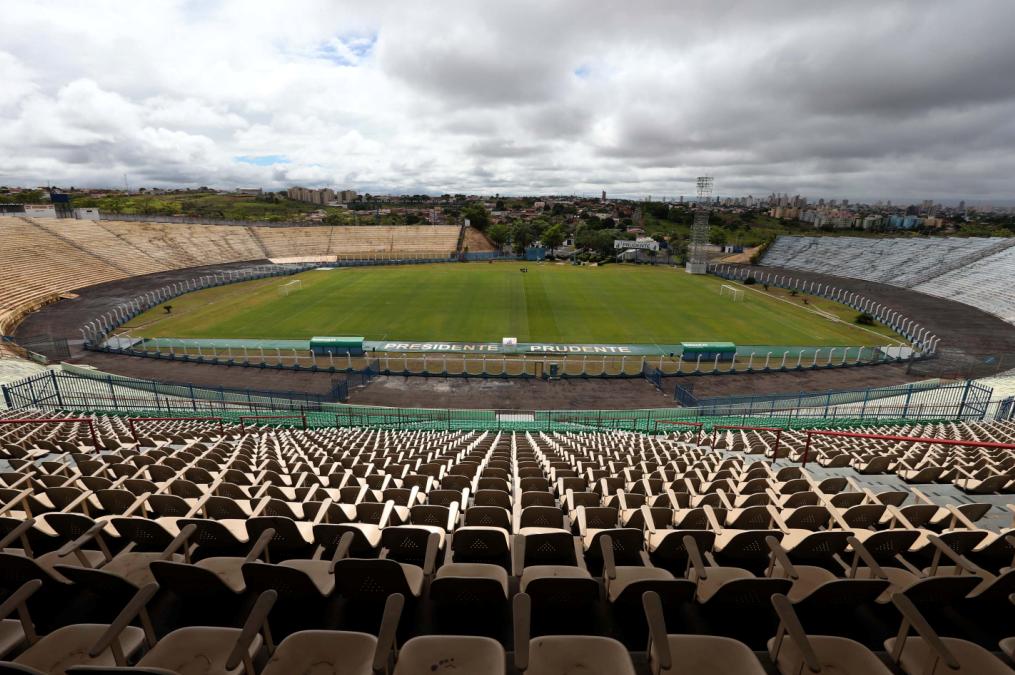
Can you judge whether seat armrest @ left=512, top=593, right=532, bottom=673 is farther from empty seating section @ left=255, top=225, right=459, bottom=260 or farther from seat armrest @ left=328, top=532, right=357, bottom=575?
empty seating section @ left=255, top=225, right=459, bottom=260

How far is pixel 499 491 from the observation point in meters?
7.31

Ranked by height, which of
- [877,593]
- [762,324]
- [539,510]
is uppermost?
[877,593]

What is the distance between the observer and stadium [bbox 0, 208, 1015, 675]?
3.50 metres

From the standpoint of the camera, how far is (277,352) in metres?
32.8

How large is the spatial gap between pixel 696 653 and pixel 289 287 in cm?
6204

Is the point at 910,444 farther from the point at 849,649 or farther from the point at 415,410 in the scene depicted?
the point at 415,410

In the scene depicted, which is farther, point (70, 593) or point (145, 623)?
point (70, 593)

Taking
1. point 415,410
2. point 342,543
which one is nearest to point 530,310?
point 415,410

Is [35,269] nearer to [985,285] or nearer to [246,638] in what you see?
[246,638]

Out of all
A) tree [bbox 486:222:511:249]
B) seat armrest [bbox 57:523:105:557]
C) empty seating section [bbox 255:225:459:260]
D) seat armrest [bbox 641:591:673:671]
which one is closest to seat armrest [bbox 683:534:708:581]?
seat armrest [bbox 641:591:673:671]

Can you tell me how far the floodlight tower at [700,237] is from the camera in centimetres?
7988

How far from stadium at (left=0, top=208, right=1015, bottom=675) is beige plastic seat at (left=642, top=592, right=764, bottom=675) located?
2 centimetres

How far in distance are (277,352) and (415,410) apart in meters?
14.5

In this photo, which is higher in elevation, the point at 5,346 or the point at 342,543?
Result: the point at 342,543
